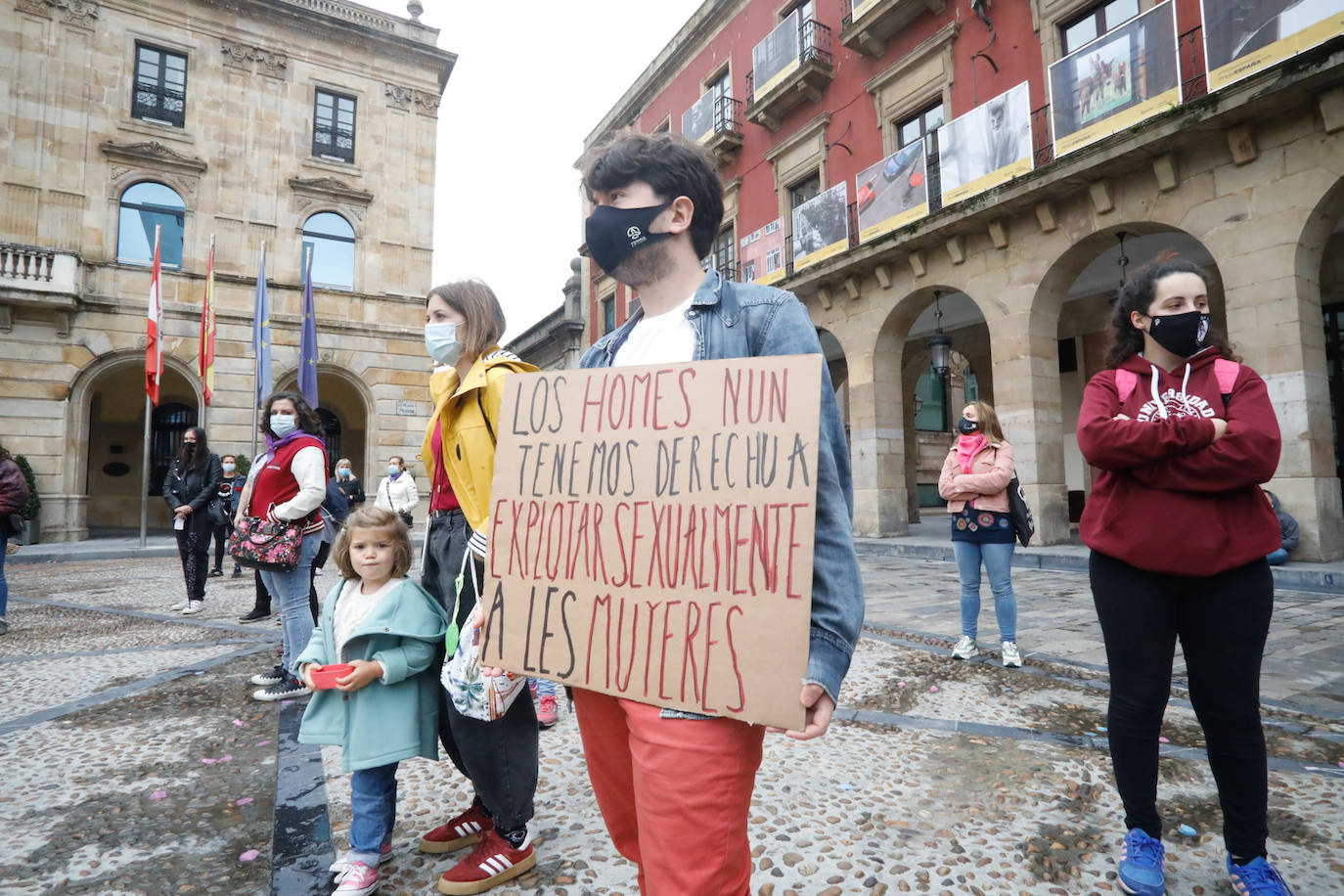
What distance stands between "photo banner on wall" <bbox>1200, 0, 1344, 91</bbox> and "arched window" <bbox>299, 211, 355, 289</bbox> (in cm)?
1822

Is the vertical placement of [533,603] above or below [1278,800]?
above

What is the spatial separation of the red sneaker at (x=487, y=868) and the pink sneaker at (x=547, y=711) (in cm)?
134

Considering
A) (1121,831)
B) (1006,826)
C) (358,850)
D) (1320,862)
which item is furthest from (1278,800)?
(358,850)

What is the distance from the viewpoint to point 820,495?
125 centimetres

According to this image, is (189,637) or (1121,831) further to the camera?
(189,637)

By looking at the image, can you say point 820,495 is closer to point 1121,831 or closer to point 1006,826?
point 1006,826

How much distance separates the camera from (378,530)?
232cm

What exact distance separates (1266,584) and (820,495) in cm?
153

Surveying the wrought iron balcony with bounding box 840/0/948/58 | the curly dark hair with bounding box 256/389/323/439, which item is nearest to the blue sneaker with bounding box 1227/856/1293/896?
the curly dark hair with bounding box 256/389/323/439

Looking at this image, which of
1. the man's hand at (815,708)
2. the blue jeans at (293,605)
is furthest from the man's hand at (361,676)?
the blue jeans at (293,605)

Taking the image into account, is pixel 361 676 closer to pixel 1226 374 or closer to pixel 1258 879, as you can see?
pixel 1258 879

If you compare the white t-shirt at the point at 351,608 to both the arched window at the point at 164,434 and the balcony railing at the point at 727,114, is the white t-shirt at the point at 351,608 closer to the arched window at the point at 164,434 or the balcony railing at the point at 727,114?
the balcony railing at the point at 727,114

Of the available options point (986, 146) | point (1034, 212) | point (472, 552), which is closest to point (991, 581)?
point (472, 552)

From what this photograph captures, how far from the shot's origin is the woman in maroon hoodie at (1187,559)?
183 cm
